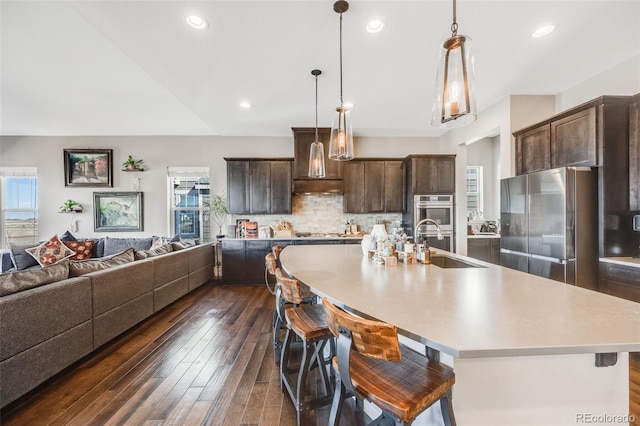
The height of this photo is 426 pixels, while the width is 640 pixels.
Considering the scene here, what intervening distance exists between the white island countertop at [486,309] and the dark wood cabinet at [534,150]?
2164 millimetres

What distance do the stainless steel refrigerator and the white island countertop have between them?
4.56 ft

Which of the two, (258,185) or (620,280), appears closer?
(620,280)

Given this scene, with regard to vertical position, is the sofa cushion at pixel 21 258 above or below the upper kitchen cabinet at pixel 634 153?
below

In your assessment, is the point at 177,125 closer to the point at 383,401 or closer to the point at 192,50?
the point at 192,50

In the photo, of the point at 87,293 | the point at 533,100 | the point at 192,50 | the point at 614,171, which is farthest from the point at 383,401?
the point at 533,100

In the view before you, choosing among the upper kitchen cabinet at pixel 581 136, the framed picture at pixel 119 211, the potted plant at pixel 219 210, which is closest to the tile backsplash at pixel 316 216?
the potted plant at pixel 219 210

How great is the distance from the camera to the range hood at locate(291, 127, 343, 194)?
4.64 metres

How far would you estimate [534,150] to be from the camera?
10.3ft

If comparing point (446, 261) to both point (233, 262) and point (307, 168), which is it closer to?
point (307, 168)

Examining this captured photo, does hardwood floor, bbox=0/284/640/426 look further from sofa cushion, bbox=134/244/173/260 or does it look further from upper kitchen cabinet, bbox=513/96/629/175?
upper kitchen cabinet, bbox=513/96/629/175

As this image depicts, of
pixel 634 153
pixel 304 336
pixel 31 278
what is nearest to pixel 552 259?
pixel 634 153

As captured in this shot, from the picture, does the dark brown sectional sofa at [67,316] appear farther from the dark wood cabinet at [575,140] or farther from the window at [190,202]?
the dark wood cabinet at [575,140]

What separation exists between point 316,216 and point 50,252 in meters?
4.42

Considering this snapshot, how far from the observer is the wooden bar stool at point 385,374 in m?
0.86
